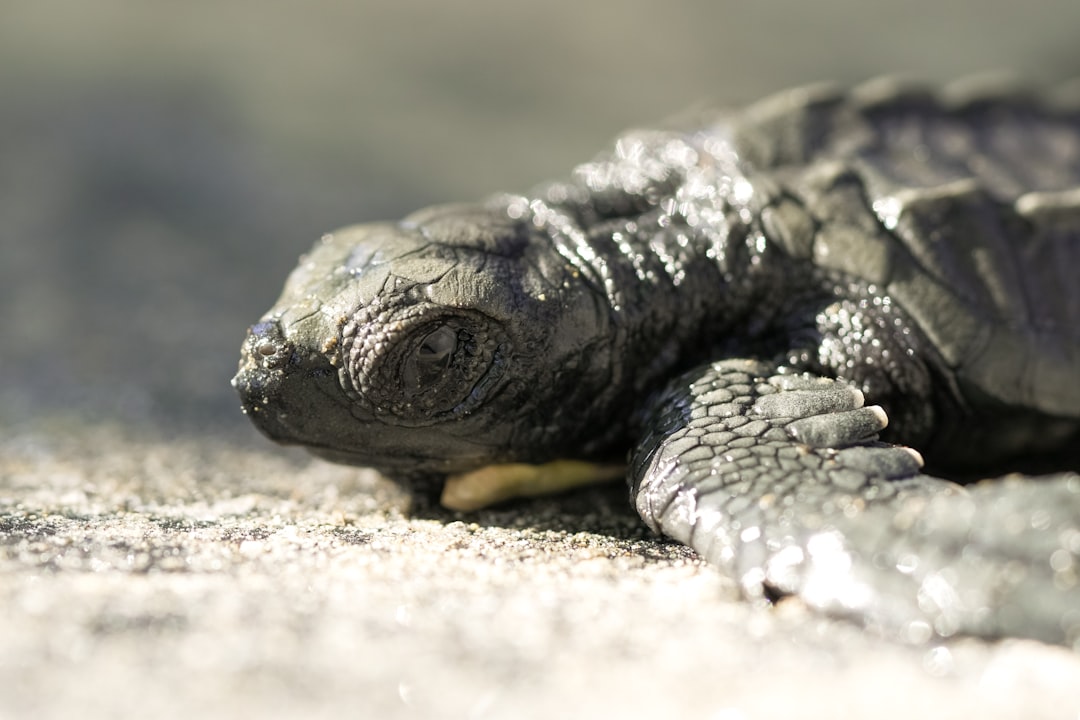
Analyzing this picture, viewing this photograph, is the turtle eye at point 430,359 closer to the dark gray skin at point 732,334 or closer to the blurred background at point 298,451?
the dark gray skin at point 732,334

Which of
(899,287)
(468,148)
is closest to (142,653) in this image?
(899,287)

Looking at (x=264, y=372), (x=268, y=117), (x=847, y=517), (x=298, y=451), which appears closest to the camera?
(x=847, y=517)

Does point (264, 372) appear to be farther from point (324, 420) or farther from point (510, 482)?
point (510, 482)

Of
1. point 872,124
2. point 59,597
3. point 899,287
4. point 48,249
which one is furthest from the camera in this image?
point 48,249

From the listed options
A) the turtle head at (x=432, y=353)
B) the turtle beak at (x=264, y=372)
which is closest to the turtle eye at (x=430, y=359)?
the turtle head at (x=432, y=353)

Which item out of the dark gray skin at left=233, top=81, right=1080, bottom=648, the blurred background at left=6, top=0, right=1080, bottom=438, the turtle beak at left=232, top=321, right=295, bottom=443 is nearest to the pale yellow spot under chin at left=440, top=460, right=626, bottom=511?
the dark gray skin at left=233, top=81, right=1080, bottom=648

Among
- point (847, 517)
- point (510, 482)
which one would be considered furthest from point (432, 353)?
point (847, 517)

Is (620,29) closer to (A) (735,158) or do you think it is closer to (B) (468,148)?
(B) (468,148)

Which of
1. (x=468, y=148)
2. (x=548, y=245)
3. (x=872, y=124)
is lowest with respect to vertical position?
(x=548, y=245)
